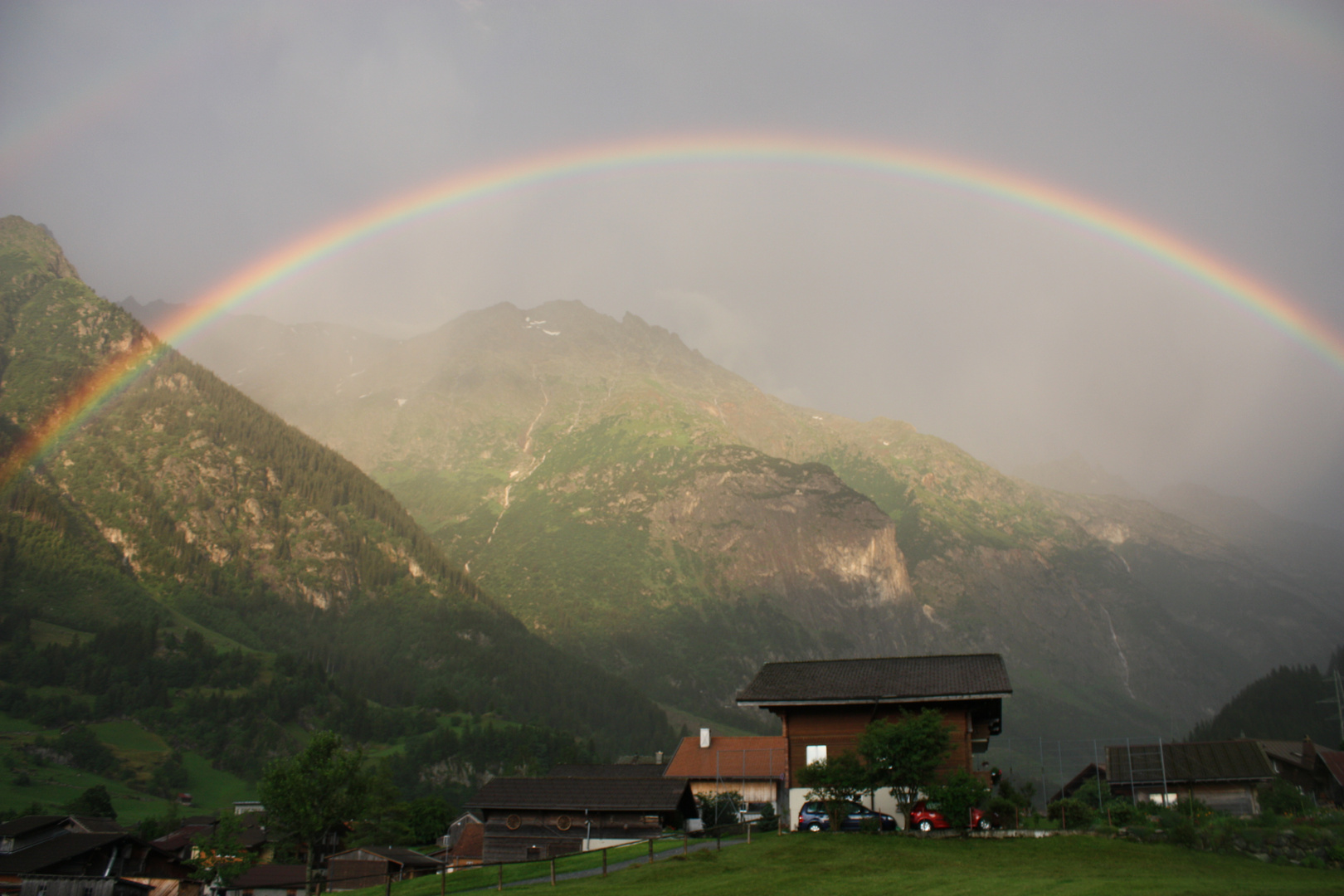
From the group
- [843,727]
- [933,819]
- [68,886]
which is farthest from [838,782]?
[68,886]

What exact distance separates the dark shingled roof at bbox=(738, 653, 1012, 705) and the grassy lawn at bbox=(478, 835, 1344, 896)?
9.72m

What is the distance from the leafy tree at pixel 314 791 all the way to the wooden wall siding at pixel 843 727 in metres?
34.2

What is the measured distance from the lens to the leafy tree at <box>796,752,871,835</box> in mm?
34812

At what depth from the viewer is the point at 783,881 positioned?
81.0 feet

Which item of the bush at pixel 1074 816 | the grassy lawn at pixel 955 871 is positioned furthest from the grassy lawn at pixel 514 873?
the bush at pixel 1074 816

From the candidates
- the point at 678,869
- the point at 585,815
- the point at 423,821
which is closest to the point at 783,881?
the point at 678,869

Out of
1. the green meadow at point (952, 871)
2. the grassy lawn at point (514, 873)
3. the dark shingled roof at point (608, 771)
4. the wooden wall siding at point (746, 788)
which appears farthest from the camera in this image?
the dark shingled roof at point (608, 771)

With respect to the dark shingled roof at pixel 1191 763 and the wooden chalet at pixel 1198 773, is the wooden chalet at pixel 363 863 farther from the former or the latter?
the dark shingled roof at pixel 1191 763

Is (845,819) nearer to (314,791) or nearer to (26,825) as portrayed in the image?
(314,791)

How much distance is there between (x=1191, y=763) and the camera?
199 ft

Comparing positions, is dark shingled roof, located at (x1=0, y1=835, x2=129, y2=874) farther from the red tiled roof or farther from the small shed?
the red tiled roof

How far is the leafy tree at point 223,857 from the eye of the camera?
6425cm

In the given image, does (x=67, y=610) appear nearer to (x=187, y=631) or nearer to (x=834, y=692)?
(x=187, y=631)

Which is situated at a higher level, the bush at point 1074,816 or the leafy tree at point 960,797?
the leafy tree at point 960,797
